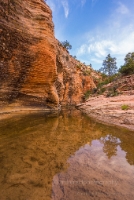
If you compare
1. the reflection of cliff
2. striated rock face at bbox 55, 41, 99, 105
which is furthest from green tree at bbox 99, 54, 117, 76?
the reflection of cliff

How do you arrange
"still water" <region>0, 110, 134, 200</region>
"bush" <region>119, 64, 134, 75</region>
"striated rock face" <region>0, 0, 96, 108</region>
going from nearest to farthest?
"still water" <region>0, 110, 134, 200</region> < "striated rock face" <region>0, 0, 96, 108</region> < "bush" <region>119, 64, 134, 75</region>

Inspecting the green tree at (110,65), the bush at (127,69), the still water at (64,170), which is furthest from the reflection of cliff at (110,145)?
the green tree at (110,65)

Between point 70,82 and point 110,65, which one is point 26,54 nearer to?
point 70,82

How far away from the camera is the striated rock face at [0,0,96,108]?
322 inches

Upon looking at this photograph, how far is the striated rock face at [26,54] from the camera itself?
322 inches

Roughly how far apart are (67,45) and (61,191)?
3920 centimetres

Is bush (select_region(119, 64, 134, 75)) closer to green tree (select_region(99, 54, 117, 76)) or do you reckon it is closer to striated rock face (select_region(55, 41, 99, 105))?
striated rock face (select_region(55, 41, 99, 105))

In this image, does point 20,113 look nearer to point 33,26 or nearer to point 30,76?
point 30,76

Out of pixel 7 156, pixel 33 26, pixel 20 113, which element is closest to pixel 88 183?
pixel 7 156

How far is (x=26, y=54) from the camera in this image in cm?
951

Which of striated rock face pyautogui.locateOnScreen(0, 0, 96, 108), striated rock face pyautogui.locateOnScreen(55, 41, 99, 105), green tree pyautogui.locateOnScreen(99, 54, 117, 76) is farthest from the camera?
green tree pyautogui.locateOnScreen(99, 54, 117, 76)

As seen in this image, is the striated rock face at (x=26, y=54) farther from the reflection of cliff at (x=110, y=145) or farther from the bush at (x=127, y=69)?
the bush at (x=127, y=69)

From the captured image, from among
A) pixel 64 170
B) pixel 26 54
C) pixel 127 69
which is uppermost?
pixel 127 69

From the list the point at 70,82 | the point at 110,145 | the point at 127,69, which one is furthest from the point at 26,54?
the point at 127,69
